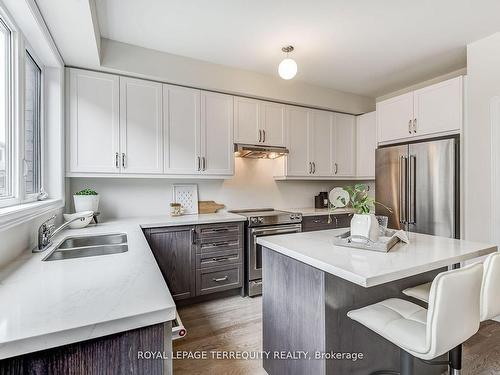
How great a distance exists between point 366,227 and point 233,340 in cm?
144

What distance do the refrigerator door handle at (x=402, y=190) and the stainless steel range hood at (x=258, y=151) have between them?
134 centimetres

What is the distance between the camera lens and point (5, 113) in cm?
159

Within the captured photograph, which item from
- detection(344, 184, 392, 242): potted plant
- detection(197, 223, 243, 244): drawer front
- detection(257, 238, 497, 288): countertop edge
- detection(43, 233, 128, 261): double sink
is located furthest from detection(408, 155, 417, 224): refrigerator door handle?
detection(43, 233, 128, 261): double sink

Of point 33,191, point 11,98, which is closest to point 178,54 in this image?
point 11,98

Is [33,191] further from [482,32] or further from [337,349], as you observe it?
[482,32]

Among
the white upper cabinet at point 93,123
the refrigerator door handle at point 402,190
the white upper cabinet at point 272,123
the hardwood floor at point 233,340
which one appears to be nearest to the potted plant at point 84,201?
the white upper cabinet at point 93,123

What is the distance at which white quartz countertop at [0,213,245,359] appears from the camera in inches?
28.2

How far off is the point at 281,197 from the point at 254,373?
2512mm

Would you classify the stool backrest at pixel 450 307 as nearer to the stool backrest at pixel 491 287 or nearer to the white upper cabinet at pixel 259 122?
the stool backrest at pixel 491 287

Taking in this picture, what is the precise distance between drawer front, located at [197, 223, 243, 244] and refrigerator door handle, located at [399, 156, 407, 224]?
1.83 metres

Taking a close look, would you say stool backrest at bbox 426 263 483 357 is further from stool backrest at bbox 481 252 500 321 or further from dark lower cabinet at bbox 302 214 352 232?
dark lower cabinet at bbox 302 214 352 232

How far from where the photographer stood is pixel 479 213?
8.38ft

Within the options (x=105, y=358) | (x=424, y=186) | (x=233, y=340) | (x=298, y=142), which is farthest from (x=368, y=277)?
(x=298, y=142)

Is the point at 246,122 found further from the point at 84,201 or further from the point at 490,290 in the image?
the point at 490,290
